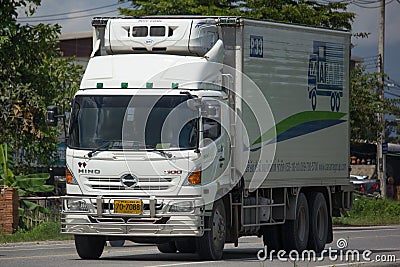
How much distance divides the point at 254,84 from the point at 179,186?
9.68ft

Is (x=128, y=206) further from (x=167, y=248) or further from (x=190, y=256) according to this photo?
(x=167, y=248)

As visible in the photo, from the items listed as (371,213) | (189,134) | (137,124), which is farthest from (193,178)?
(371,213)

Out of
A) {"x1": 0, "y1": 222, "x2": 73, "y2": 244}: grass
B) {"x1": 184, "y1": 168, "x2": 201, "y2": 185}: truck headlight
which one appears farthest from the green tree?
{"x1": 184, "y1": 168, "x2": 201, "y2": 185}: truck headlight

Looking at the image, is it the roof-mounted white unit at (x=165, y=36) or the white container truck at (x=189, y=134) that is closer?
the white container truck at (x=189, y=134)

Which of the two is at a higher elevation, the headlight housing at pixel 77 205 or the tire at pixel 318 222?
the headlight housing at pixel 77 205

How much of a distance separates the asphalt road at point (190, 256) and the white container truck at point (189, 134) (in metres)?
0.46

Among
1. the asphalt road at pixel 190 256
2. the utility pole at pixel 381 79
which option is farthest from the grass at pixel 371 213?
the asphalt road at pixel 190 256

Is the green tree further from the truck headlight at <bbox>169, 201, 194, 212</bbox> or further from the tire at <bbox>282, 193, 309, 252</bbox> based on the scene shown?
the truck headlight at <bbox>169, 201, 194, 212</bbox>

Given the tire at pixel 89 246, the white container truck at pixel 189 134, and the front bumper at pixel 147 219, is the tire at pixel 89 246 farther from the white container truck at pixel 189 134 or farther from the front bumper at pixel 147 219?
the front bumper at pixel 147 219

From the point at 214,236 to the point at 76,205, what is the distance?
234 cm

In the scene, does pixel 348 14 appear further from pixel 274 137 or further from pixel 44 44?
pixel 274 137

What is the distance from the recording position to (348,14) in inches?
1513

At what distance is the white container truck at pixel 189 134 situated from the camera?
17.1 metres

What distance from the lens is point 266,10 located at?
1479 inches
